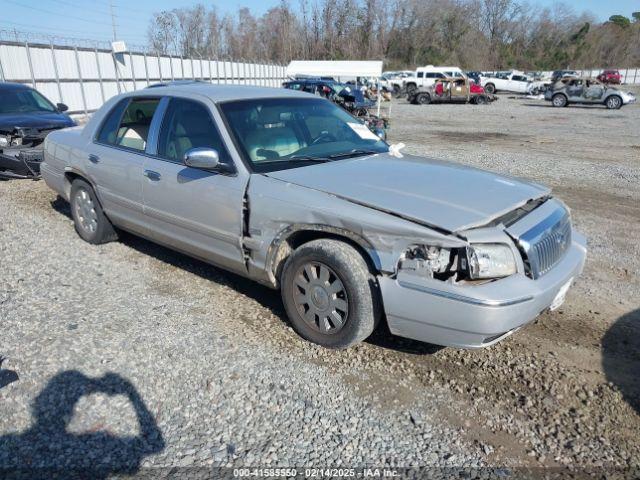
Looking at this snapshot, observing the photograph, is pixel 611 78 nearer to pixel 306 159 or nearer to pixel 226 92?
pixel 226 92

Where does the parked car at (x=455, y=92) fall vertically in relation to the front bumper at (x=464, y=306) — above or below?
below

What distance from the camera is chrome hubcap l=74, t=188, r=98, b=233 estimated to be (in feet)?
17.6

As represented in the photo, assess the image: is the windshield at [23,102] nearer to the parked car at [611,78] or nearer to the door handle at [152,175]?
the door handle at [152,175]

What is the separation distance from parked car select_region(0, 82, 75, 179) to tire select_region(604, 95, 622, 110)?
29.4m

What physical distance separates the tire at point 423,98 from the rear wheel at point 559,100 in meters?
7.48

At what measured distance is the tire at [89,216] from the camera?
526 cm

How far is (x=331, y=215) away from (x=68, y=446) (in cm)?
189

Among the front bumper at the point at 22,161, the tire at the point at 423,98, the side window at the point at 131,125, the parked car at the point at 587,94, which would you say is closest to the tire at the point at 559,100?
the parked car at the point at 587,94

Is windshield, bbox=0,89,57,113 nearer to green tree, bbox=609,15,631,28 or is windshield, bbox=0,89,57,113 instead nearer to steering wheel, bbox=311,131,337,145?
steering wheel, bbox=311,131,337,145

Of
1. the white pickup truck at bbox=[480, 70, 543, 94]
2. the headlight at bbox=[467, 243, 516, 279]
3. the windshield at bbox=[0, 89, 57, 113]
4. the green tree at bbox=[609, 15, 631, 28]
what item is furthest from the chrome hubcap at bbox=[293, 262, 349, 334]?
the green tree at bbox=[609, 15, 631, 28]

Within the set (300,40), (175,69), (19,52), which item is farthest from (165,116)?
(300,40)

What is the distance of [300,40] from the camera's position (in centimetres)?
8100

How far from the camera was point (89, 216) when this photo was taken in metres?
5.44

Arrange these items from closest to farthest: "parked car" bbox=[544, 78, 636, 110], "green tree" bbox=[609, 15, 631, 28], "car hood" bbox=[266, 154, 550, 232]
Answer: "car hood" bbox=[266, 154, 550, 232], "parked car" bbox=[544, 78, 636, 110], "green tree" bbox=[609, 15, 631, 28]
